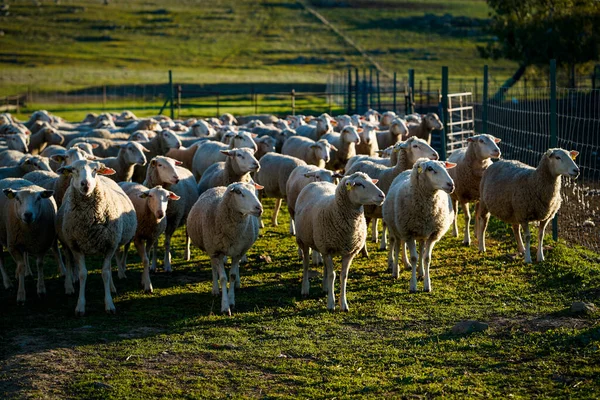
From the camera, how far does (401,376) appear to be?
6.61 meters

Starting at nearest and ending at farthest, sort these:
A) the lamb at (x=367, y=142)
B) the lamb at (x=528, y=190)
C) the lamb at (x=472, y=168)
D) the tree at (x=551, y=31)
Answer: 1. the lamb at (x=528, y=190)
2. the lamb at (x=472, y=168)
3. the lamb at (x=367, y=142)
4. the tree at (x=551, y=31)

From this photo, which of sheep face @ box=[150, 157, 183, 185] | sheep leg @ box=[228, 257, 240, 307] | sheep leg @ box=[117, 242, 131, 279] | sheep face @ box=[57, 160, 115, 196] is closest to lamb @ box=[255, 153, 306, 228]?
sheep face @ box=[150, 157, 183, 185]

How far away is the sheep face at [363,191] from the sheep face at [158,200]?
2583 millimetres

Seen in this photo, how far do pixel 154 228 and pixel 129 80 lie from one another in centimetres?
6506

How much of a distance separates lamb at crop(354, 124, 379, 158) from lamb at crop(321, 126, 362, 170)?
14 cm

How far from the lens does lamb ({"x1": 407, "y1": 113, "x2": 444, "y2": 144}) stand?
56.9ft

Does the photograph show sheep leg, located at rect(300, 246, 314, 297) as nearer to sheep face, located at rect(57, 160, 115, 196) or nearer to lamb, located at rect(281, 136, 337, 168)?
sheep face, located at rect(57, 160, 115, 196)

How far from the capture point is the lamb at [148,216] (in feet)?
32.7

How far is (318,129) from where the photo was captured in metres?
18.7

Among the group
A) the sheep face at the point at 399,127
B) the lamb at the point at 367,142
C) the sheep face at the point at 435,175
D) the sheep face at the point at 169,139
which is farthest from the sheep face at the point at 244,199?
the sheep face at the point at 399,127

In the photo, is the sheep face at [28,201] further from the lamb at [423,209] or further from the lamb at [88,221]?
the lamb at [423,209]

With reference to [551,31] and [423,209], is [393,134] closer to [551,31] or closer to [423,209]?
[423,209]

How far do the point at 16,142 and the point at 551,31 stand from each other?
28719mm

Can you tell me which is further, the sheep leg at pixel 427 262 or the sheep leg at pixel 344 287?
the sheep leg at pixel 427 262
